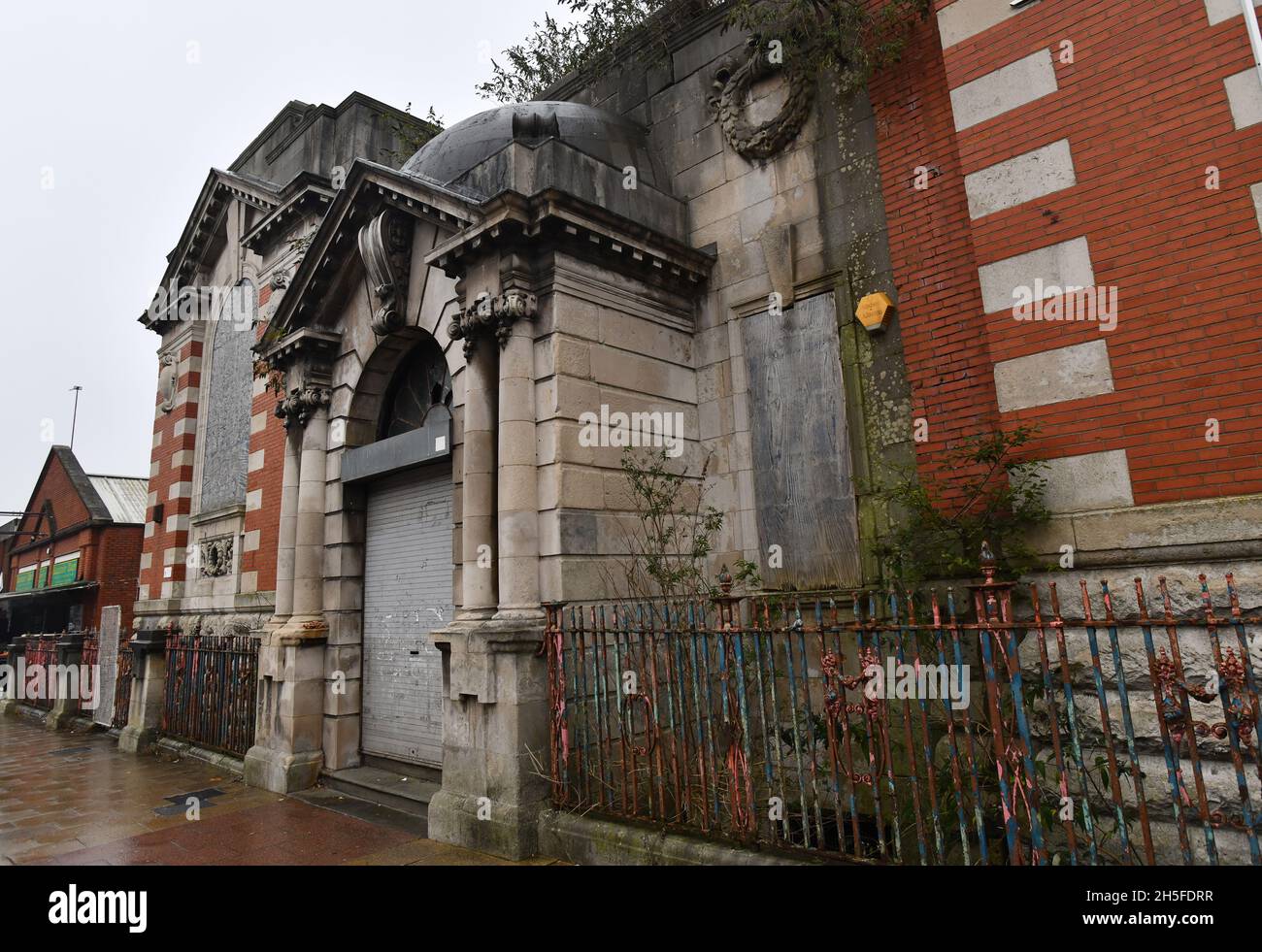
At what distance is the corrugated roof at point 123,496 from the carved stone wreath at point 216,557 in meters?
10.4

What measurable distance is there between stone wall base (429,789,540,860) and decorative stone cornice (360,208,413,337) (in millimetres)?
5386

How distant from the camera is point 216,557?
48.2 feet

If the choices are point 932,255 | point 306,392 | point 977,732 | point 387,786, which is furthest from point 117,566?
point 977,732

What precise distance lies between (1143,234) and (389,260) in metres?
7.42

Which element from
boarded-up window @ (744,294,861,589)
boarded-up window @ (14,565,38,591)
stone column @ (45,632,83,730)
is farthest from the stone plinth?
boarded-up window @ (14,565,38,591)

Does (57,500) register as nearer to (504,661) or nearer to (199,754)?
(199,754)

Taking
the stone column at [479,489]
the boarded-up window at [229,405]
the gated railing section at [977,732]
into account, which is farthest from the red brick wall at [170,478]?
the gated railing section at [977,732]

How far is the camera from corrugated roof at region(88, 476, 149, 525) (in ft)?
78.8

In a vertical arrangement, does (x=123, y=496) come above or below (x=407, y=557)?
above

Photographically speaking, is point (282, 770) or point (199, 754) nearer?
point (282, 770)

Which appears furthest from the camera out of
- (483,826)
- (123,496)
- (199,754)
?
(123,496)

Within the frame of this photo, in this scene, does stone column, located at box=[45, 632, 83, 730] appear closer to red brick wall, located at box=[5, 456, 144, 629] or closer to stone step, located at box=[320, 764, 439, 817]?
red brick wall, located at box=[5, 456, 144, 629]

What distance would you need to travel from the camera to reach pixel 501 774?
6293 mm
